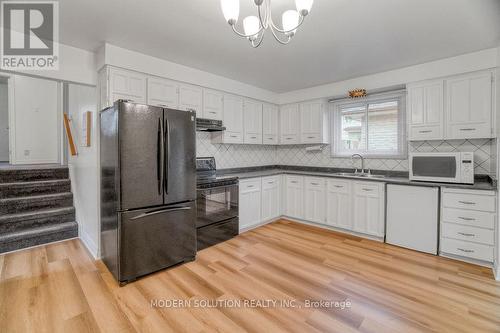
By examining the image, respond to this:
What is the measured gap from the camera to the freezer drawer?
2.25m

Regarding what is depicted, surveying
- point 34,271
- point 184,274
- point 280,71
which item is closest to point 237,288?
point 184,274

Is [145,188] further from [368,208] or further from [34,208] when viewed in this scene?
[368,208]

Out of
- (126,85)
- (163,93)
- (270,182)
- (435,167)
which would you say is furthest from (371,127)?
(126,85)

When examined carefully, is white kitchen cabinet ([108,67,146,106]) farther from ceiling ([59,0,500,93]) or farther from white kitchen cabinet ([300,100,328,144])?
white kitchen cabinet ([300,100,328,144])

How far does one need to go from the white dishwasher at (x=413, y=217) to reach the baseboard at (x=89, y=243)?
3886 mm

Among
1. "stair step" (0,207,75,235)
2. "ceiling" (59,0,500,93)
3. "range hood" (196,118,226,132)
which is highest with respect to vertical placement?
"ceiling" (59,0,500,93)

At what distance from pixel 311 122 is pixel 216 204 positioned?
2442 millimetres

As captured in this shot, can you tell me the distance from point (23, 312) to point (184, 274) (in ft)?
4.22

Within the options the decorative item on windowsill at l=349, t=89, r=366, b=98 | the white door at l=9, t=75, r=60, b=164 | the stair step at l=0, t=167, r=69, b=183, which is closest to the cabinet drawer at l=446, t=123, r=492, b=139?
the decorative item on windowsill at l=349, t=89, r=366, b=98

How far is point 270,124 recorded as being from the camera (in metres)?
4.76

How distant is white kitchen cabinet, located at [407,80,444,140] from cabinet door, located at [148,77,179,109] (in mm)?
3321

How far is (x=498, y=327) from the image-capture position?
169cm

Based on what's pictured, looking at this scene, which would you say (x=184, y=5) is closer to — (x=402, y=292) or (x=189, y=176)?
(x=189, y=176)

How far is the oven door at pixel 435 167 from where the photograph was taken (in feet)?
9.11
